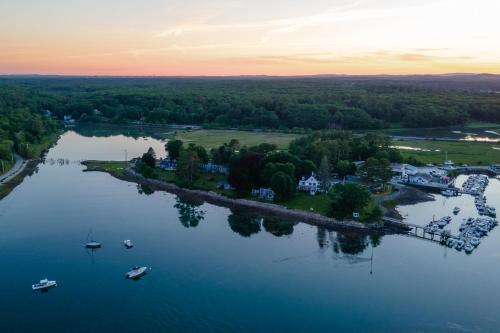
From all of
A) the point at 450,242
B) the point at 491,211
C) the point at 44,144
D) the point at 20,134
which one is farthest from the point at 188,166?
the point at 44,144

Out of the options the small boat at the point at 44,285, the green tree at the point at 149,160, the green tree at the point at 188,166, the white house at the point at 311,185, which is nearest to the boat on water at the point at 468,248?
the white house at the point at 311,185

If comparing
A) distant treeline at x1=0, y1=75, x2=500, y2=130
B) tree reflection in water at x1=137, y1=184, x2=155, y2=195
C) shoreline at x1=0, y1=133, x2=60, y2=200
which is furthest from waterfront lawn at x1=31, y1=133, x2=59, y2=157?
distant treeline at x1=0, y1=75, x2=500, y2=130

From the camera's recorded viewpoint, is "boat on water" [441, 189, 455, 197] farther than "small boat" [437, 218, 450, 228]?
Yes

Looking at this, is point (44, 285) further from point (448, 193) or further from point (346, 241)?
point (448, 193)

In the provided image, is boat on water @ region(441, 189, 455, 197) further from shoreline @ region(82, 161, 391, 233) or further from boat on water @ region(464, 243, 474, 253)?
boat on water @ region(464, 243, 474, 253)

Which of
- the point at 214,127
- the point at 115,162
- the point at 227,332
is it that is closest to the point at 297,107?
the point at 214,127

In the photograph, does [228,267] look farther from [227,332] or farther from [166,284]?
[227,332]
